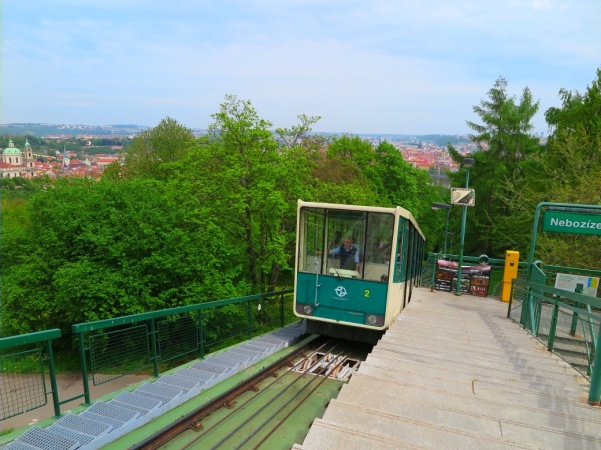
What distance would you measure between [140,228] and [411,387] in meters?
13.3

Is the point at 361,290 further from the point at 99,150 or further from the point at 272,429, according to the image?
the point at 99,150

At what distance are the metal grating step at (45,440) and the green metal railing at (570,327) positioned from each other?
523cm

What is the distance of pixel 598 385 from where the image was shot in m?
4.37

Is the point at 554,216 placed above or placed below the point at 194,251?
above

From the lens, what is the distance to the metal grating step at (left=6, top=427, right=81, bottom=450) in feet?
12.5

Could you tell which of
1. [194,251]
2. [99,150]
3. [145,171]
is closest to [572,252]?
[194,251]

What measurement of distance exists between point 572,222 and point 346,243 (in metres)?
5.26

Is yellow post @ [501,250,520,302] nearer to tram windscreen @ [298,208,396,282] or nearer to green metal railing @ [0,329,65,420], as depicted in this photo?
tram windscreen @ [298,208,396,282]

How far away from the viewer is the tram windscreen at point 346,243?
823 cm

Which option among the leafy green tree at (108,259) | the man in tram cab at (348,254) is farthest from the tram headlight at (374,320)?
the leafy green tree at (108,259)

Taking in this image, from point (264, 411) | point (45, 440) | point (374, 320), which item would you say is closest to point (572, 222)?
point (374, 320)

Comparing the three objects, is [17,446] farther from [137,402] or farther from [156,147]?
[156,147]

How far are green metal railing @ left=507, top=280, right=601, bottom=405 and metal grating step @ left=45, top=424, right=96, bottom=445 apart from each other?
5.12 m

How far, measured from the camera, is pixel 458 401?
429 cm
